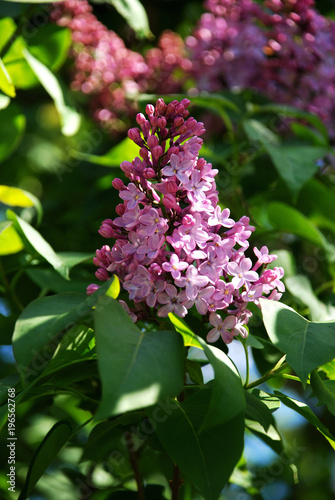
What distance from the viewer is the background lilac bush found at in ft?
2.86

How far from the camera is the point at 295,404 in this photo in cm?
100

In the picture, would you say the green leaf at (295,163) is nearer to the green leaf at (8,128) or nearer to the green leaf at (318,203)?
the green leaf at (318,203)

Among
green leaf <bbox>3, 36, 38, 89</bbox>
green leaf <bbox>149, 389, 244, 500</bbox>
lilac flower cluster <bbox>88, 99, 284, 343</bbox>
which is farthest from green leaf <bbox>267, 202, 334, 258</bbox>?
green leaf <bbox>3, 36, 38, 89</bbox>

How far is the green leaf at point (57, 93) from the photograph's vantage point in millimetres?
1596

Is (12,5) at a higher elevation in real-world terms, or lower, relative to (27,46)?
higher

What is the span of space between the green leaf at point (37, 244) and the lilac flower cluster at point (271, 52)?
1195 millimetres

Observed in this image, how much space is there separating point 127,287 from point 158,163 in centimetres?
23

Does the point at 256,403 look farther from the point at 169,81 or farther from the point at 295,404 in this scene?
the point at 169,81

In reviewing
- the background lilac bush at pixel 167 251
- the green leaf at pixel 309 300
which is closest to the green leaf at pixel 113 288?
the background lilac bush at pixel 167 251

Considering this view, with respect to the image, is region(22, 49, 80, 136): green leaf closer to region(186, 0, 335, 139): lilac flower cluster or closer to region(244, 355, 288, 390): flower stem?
region(186, 0, 335, 139): lilac flower cluster

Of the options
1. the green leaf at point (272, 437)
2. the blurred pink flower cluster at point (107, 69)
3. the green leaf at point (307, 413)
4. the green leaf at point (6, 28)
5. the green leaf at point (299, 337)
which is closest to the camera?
the green leaf at point (299, 337)

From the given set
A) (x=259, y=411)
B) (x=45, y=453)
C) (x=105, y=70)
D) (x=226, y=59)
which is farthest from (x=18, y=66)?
(x=259, y=411)

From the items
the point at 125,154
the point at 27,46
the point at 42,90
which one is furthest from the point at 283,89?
the point at 42,90

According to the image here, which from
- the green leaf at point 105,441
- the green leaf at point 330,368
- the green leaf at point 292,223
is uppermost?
the green leaf at point 330,368
